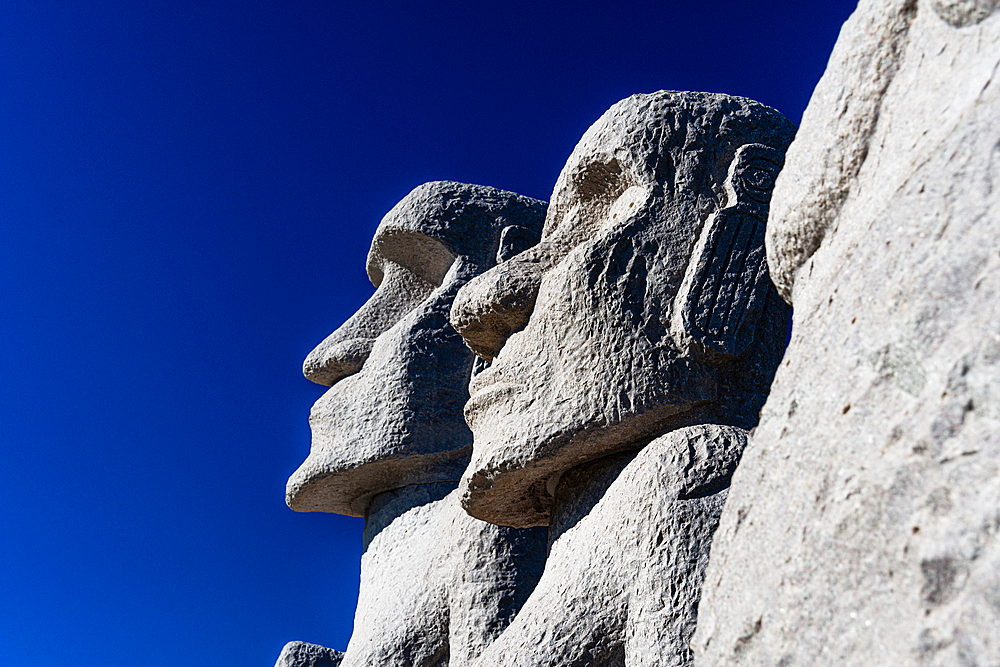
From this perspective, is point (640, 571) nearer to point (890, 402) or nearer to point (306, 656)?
point (890, 402)

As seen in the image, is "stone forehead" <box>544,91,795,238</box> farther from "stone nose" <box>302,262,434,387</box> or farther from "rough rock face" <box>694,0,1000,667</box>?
"stone nose" <box>302,262,434,387</box>

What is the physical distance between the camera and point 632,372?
1811mm

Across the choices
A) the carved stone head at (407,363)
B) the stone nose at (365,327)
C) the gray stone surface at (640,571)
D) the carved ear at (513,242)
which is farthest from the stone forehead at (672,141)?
the stone nose at (365,327)

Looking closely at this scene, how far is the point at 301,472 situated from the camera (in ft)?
10.8

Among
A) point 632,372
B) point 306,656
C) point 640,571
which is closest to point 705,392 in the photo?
point 632,372

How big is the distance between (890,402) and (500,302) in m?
1.23

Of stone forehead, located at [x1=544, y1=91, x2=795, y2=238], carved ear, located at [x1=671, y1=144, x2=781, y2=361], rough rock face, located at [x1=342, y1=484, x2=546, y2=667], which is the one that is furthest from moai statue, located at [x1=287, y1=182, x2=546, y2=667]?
carved ear, located at [x1=671, y1=144, x2=781, y2=361]

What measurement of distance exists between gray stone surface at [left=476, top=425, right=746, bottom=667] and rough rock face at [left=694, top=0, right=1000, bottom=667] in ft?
1.62

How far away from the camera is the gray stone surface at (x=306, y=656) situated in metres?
3.31

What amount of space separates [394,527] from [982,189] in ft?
8.32

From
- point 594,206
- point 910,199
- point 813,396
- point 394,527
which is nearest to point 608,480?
point 594,206

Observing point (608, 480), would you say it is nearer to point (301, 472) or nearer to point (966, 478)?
point (966, 478)

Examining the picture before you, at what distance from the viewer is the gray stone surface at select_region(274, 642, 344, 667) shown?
3.31 metres

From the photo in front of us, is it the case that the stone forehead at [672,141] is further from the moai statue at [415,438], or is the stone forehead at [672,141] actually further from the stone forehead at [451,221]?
the stone forehead at [451,221]
